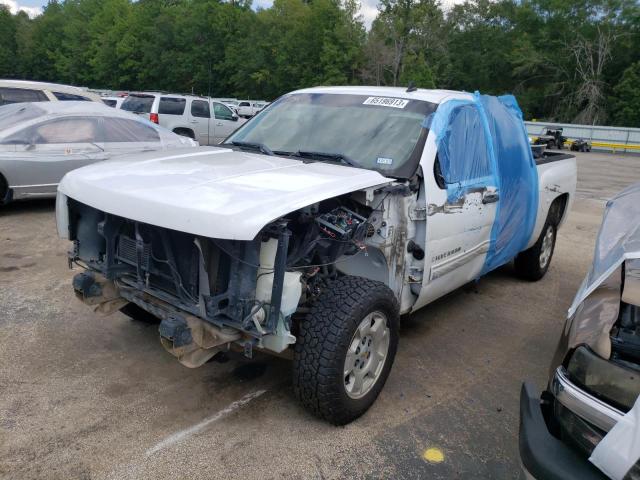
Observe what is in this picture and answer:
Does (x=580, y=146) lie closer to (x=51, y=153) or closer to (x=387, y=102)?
(x=51, y=153)

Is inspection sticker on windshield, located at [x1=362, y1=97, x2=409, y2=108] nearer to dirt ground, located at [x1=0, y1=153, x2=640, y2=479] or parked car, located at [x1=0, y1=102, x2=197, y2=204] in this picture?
dirt ground, located at [x1=0, y1=153, x2=640, y2=479]

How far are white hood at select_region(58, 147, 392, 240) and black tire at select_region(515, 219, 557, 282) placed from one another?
128 inches

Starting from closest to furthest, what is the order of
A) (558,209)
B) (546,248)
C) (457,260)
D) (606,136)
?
(457,260), (546,248), (558,209), (606,136)

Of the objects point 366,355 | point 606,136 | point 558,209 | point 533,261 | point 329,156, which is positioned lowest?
point 533,261

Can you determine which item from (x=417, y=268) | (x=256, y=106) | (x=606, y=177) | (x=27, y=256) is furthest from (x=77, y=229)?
(x=256, y=106)

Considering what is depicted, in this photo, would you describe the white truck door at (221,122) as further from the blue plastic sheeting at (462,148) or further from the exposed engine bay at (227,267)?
the exposed engine bay at (227,267)

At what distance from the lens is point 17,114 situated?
26.0ft

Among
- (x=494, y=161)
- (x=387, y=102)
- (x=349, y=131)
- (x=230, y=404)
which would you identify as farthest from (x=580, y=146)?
(x=230, y=404)

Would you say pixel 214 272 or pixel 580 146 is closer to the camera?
pixel 214 272

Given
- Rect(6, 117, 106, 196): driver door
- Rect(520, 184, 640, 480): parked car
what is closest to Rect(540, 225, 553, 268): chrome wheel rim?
Rect(520, 184, 640, 480): parked car

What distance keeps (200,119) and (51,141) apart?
8.42 m

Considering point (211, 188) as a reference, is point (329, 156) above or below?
above

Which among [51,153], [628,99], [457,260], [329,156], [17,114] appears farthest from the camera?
[628,99]

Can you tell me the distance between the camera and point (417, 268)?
3748mm
